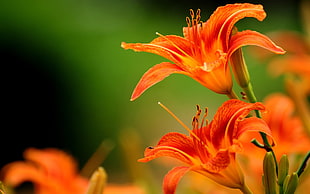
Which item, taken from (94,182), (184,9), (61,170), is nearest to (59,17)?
(184,9)

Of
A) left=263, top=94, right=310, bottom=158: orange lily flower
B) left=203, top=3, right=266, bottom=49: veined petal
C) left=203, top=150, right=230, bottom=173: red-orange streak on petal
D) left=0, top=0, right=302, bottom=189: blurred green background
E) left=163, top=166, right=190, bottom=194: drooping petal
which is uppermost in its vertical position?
left=203, top=3, right=266, bottom=49: veined petal

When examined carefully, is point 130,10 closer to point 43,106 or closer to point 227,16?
point 43,106

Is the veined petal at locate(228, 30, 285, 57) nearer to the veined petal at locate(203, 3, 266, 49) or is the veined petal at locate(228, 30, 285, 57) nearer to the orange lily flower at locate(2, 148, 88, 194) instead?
the veined petal at locate(203, 3, 266, 49)

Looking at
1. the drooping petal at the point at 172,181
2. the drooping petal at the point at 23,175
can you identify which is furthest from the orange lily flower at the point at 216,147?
the drooping petal at the point at 23,175

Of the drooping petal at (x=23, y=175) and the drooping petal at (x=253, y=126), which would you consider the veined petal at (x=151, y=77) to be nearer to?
the drooping petal at (x=253, y=126)

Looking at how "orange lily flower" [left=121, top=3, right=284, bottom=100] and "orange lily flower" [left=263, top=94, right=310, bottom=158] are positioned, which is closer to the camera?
"orange lily flower" [left=121, top=3, right=284, bottom=100]

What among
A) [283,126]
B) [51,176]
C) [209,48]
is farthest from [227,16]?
[51,176]

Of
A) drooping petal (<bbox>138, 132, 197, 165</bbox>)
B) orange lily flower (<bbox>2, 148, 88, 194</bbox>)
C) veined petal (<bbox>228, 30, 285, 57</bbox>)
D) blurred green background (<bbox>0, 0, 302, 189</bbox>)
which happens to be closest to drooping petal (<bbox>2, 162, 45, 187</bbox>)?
orange lily flower (<bbox>2, 148, 88, 194</bbox>)

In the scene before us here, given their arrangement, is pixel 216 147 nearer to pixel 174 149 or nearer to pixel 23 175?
pixel 174 149
